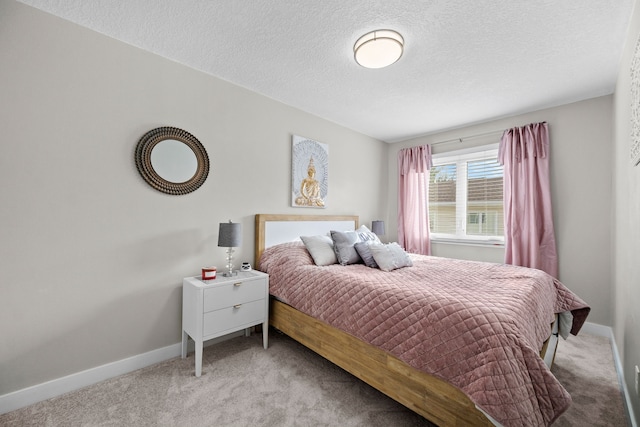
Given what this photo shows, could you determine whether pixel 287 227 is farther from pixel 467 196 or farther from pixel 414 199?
pixel 467 196

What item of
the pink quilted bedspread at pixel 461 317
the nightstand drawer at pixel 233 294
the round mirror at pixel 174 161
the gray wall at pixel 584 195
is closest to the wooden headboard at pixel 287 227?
the pink quilted bedspread at pixel 461 317

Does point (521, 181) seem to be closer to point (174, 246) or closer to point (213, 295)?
point (213, 295)

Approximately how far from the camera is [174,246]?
227 cm

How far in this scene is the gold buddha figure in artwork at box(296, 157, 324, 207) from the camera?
10.8 ft

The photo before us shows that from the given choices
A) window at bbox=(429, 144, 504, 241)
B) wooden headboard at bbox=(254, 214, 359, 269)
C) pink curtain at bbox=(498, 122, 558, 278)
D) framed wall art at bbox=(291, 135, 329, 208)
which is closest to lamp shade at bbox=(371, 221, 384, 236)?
wooden headboard at bbox=(254, 214, 359, 269)

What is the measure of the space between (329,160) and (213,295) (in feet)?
7.46

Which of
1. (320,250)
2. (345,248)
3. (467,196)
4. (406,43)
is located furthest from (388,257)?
(467,196)

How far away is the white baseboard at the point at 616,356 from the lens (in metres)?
1.53

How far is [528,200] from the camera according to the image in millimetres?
3131

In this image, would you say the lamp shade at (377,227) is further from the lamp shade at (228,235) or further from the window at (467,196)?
the lamp shade at (228,235)

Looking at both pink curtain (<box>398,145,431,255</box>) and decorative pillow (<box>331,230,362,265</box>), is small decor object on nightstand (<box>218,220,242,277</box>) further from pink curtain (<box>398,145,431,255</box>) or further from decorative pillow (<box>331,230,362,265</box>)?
pink curtain (<box>398,145,431,255</box>)

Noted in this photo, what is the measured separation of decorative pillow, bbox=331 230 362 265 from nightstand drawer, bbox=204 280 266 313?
2.57 feet

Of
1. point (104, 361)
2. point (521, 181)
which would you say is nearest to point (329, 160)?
point (521, 181)

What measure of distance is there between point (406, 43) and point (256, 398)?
2679mm
